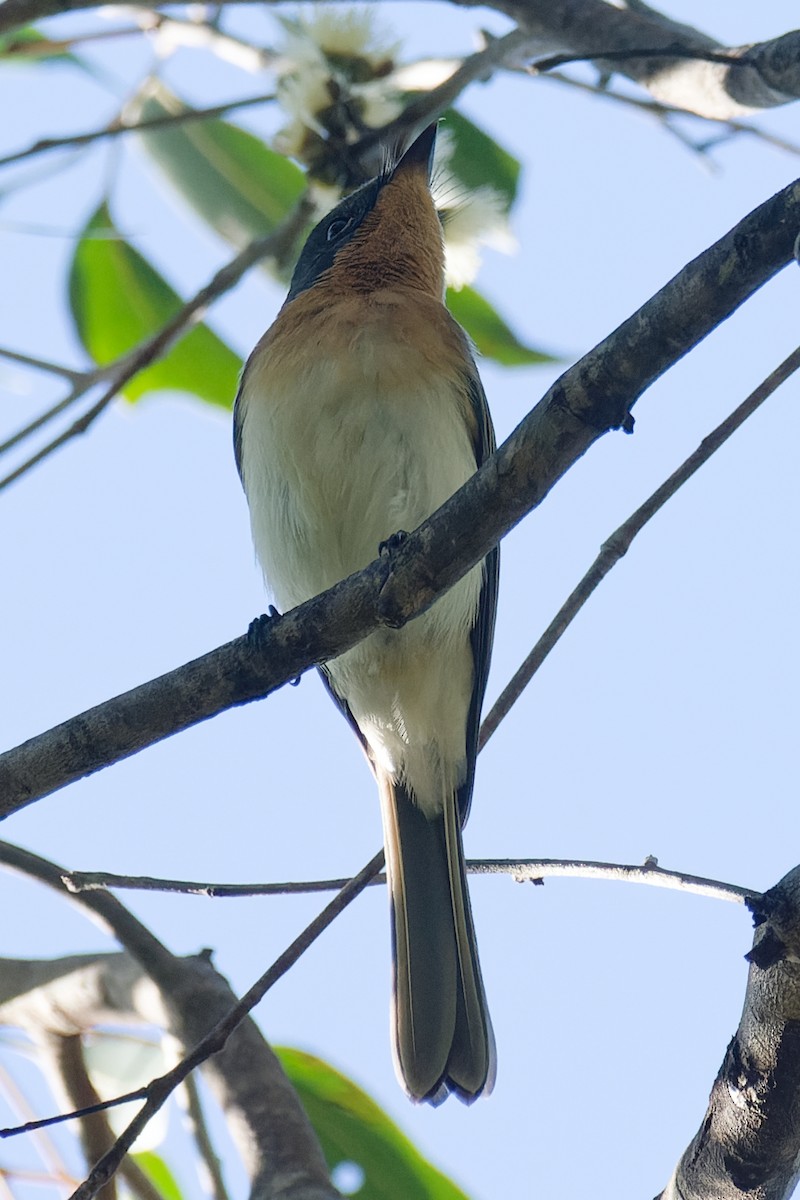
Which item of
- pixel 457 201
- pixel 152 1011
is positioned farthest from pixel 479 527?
pixel 457 201

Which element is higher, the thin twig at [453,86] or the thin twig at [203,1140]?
the thin twig at [453,86]

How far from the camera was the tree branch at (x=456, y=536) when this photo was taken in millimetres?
2287

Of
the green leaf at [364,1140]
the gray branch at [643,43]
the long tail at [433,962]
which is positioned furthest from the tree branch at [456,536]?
the green leaf at [364,1140]

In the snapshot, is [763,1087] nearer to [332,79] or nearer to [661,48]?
[661,48]

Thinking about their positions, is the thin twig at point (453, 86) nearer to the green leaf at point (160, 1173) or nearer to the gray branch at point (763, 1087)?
the gray branch at point (763, 1087)

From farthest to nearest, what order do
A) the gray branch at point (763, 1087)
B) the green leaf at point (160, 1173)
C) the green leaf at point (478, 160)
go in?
the green leaf at point (478, 160)
the green leaf at point (160, 1173)
the gray branch at point (763, 1087)

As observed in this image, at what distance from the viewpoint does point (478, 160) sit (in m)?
5.18

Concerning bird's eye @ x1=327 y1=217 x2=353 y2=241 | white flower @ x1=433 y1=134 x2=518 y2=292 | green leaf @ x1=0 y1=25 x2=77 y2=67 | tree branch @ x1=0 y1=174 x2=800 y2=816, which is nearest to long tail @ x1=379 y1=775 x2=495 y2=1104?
tree branch @ x1=0 y1=174 x2=800 y2=816

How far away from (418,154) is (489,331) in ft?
2.78

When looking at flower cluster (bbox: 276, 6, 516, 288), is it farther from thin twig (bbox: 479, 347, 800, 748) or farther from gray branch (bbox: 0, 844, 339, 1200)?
gray branch (bbox: 0, 844, 339, 1200)

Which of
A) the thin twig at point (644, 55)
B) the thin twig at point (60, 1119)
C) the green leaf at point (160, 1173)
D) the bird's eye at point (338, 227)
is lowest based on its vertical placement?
the thin twig at point (60, 1119)

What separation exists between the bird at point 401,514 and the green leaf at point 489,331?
622 millimetres

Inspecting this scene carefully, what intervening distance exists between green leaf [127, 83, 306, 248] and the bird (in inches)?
30.8

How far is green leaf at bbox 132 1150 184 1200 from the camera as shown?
14.1 feet
